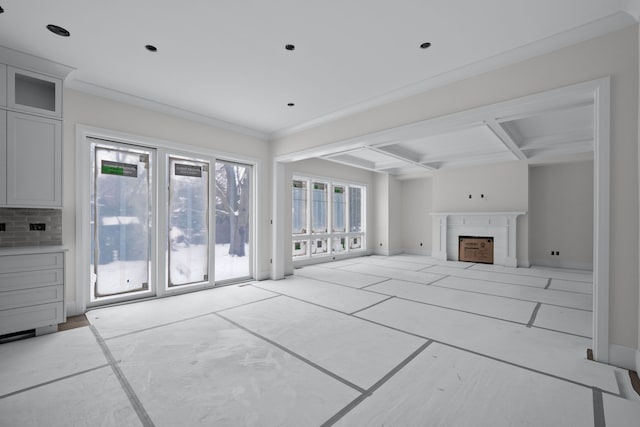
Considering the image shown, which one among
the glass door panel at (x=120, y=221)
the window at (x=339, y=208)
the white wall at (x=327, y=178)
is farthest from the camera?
the window at (x=339, y=208)

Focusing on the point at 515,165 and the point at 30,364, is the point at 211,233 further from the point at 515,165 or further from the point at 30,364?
the point at 515,165

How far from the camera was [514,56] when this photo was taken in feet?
9.57

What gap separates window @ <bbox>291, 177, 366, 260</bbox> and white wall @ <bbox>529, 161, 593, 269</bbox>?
188 inches

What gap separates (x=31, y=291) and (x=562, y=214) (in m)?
10.3

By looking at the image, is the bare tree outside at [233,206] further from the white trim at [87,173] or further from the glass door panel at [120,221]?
the glass door panel at [120,221]

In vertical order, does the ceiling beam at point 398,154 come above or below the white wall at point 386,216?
above

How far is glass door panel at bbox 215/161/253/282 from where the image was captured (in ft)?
17.4

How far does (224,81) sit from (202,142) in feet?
5.18

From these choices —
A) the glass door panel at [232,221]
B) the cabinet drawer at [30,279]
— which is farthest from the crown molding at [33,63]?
the glass door panel at [232,221]

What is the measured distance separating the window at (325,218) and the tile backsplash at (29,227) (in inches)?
168

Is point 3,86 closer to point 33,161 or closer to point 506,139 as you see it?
point 33,161

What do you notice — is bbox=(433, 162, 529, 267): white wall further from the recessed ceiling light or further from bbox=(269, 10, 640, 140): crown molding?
the recessed ceiling light

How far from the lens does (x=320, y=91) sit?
3.88 metres

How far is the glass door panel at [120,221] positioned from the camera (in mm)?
4016
